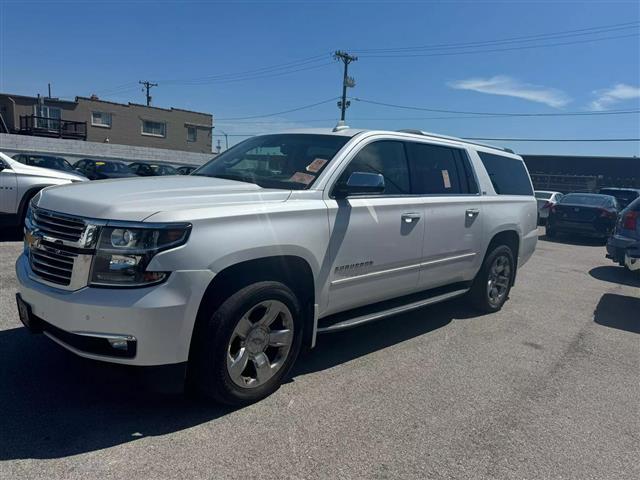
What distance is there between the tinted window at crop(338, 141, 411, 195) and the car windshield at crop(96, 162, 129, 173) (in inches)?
714

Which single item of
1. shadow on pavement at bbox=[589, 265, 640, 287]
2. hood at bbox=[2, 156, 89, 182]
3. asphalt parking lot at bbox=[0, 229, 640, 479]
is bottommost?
shadow on pavement at bbox=[589, 265, 640, 287]

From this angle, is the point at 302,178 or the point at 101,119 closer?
the point at 302,178

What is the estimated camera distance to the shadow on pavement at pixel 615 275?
905cm

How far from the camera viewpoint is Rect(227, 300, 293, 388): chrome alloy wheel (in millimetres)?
3277

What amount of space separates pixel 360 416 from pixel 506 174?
4201 millimetres

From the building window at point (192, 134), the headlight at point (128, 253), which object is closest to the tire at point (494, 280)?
the headlight at point (128, 253)

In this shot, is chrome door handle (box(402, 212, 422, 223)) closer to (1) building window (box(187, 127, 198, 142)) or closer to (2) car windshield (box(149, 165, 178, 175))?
(2) car windshield (box(149, 165, 178, 175))

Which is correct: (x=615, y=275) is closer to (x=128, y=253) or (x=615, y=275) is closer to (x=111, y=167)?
(x=128, y=253)

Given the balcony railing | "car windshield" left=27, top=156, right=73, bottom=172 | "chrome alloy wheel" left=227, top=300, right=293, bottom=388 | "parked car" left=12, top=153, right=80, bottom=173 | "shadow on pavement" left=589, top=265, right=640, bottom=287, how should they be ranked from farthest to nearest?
the balcony railing → "car windshield" left=27, top=156, right=73, bottom=172 → "parked car" left=12, top=153, right=80, bottom=173 → "shadow on pavement" left=589, top=265, right=640, bottom=287 → "chrome alloy wheel" left=227, top=300, right=293, bottom=388

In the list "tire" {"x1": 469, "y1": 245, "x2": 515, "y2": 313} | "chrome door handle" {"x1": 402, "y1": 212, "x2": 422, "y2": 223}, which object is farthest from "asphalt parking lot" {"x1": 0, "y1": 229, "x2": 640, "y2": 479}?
"chrome door handle" {"x1": 402, "y1": 212, "x2": 422, "y2": 223}

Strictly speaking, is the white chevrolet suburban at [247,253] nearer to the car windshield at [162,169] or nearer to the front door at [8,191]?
the front door at [8,191]

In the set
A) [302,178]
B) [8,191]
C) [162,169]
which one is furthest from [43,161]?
[302,178]

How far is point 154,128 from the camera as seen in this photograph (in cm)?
4403

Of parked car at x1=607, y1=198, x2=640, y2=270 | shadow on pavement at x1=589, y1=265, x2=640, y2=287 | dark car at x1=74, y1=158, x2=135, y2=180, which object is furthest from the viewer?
dark car at x1=74, y1=158, x2=135, y2=180
